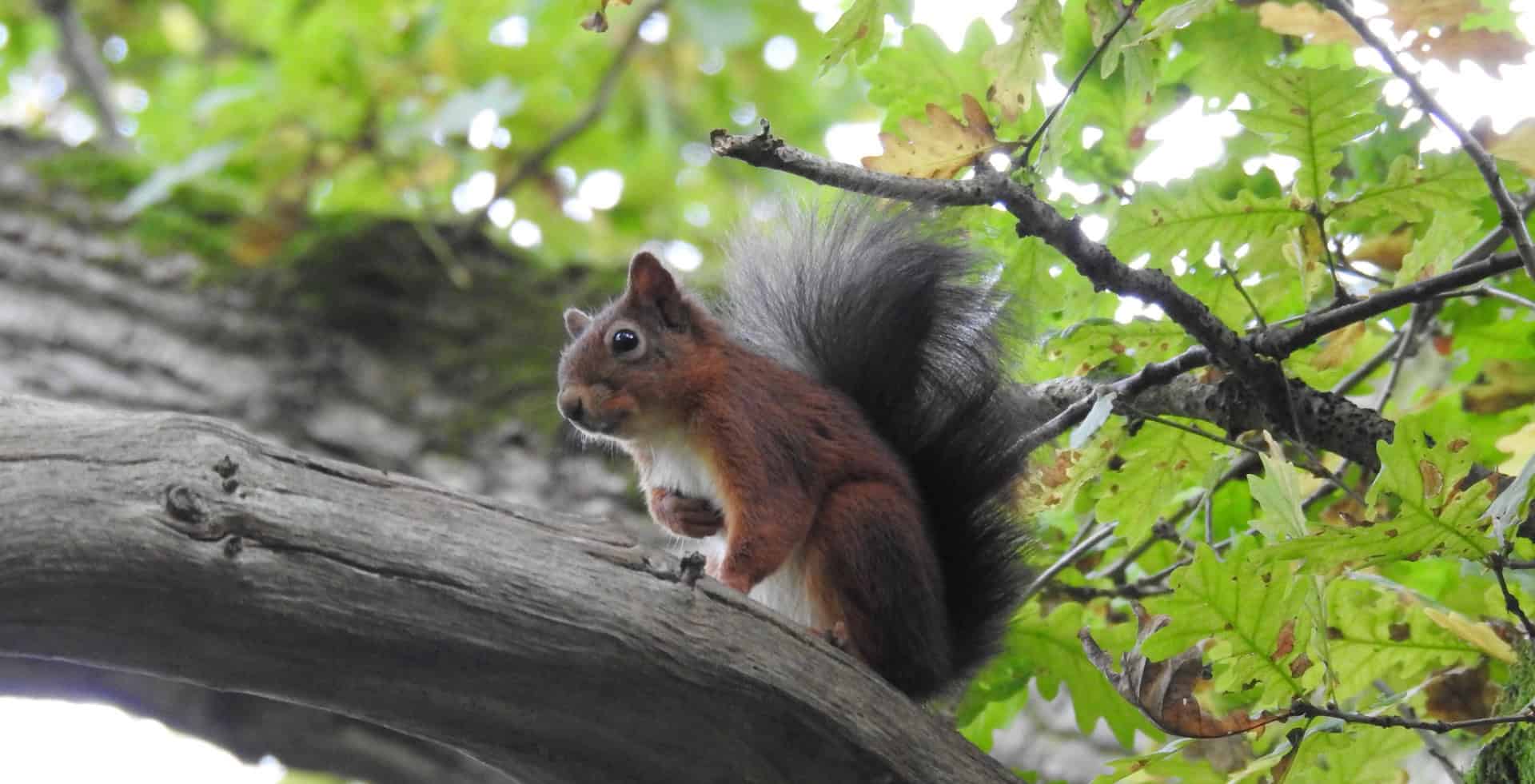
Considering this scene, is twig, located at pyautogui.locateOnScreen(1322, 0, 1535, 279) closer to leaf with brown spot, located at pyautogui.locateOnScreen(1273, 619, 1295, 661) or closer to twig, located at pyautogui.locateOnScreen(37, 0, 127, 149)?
leaf with brown spot, located at pyautogui.locateOnScreen(1273, 619, 1295, 661)

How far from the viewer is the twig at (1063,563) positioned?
6.32 ft

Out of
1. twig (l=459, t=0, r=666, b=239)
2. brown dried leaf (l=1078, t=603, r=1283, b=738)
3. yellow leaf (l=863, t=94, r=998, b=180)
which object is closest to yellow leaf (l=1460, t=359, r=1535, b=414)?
brown dried leaf (l=1078, t=603, r=1283, b=738)

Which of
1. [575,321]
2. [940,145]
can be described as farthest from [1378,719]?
[575,321]

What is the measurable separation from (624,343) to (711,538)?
1.11ft

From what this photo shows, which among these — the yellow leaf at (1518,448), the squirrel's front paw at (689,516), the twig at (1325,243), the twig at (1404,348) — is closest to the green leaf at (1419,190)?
the twig at (1325,243)

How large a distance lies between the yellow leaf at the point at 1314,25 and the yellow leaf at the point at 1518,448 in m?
0.47

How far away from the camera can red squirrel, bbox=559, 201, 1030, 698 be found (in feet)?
6.18

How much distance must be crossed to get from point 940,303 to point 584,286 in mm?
1669

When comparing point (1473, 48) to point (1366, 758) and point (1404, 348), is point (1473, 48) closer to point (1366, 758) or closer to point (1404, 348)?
point (1404, 348)

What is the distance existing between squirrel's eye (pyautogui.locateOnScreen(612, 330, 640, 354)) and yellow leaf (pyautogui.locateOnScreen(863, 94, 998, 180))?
743 millimetres

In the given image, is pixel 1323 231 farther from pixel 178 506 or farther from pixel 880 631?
pixel 178 506

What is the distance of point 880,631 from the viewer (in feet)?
6.10

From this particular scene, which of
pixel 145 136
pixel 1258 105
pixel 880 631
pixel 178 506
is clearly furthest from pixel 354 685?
pixel 145 136

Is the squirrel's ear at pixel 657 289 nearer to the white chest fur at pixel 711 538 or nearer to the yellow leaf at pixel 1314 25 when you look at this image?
the white chest fur at pixel 711 538
